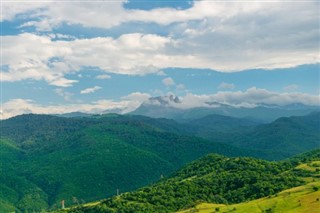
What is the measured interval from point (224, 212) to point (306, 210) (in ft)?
136

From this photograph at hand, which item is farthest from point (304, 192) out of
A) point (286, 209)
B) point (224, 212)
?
point (224, 212)

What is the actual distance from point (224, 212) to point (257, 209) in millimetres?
16527

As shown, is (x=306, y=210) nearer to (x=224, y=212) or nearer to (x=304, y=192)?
(x=304, y=192)

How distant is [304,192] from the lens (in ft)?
632

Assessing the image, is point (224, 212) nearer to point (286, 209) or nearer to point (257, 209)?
point (257, 209)

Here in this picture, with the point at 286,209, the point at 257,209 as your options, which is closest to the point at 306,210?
the point at 286,209

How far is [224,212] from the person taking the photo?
647ft

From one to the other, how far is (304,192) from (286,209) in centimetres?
2116

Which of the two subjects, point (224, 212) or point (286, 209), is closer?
point (286, 209)

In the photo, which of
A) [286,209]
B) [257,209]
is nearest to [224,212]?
[257,209]

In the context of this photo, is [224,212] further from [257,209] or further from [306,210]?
[306,210]

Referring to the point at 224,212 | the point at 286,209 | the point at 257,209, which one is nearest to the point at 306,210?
the point at 286,209

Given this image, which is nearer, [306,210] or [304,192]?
[306,210]

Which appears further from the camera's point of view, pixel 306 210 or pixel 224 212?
pixel 224 212
